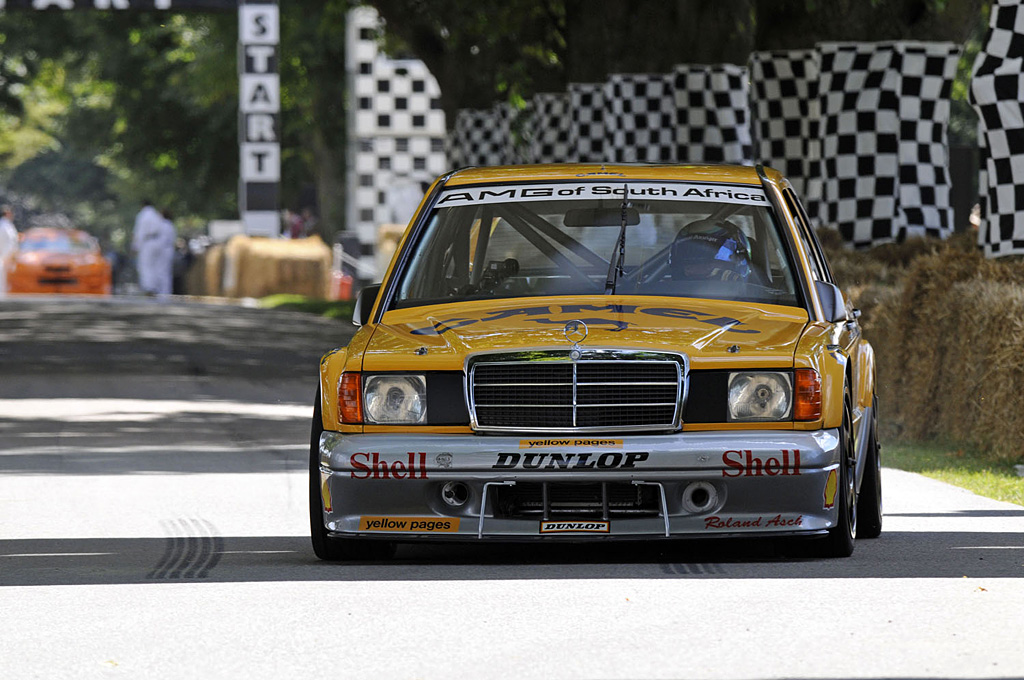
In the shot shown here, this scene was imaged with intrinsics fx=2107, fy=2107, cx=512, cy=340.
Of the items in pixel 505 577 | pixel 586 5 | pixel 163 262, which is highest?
pixel 586 5

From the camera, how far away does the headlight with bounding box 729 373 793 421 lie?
7.43 m

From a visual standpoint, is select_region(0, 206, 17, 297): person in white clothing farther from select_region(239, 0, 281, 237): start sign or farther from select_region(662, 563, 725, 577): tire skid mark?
select_region(662, 563, 725, 577): tire skid mark

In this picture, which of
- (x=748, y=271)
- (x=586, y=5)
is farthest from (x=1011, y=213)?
(x=586, y=5)

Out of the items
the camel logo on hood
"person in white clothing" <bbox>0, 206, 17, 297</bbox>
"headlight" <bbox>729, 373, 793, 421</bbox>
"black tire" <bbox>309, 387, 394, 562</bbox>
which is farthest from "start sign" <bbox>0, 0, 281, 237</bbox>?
"headlight" <bbox>729, 373, 793, 421</bbox>

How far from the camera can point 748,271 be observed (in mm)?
8445

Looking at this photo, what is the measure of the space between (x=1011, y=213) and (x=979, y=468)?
224 centimetres

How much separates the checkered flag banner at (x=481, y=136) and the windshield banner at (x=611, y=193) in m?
23.9

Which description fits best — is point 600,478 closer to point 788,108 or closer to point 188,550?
point 188,550

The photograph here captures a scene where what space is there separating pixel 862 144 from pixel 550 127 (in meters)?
12.8

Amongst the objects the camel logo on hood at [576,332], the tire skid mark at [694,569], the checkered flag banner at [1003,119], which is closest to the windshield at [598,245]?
the camel logo on hood at [576,332]

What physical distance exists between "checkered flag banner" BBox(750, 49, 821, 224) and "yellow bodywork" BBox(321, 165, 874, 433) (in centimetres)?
1461

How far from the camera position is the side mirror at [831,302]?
8.16m

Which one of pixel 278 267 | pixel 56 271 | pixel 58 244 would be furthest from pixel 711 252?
pixel 58 244

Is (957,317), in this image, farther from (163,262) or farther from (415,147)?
(163,262)
